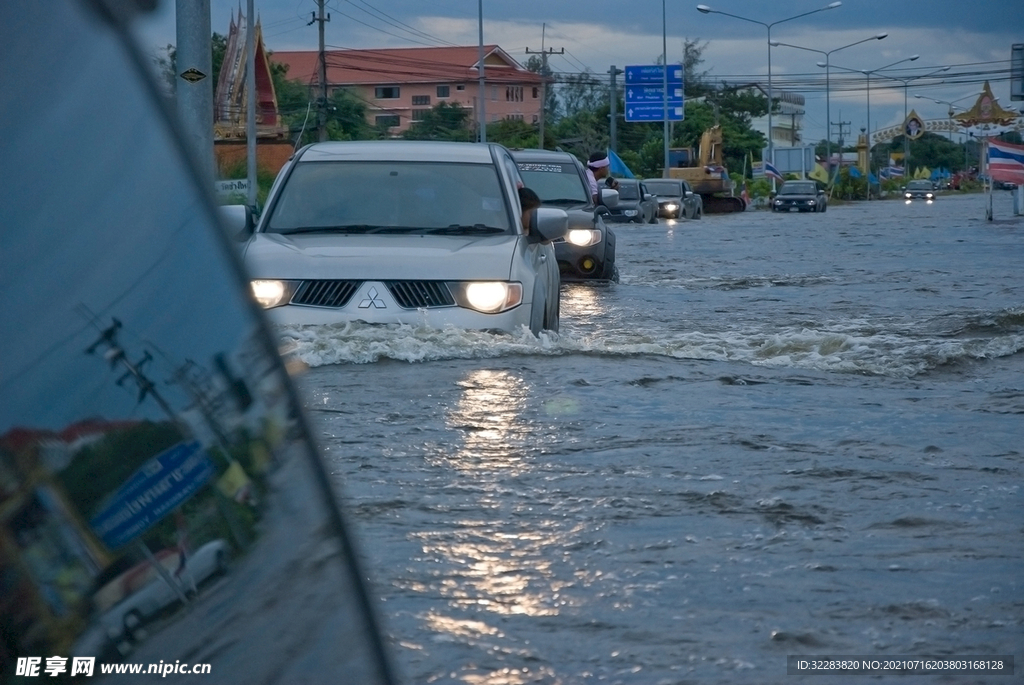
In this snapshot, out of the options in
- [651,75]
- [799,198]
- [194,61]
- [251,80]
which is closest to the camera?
[194,61]

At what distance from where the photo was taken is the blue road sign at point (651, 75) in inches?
2534

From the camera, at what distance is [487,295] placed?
7.80 metres

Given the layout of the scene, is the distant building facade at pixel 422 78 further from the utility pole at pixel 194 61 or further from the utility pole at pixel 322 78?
the utility pole at pixel 194 61

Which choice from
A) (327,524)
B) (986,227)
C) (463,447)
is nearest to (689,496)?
(463,447)

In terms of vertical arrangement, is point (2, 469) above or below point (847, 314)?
above

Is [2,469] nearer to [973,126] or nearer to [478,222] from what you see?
[478,222]

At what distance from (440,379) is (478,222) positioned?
1.13 meters

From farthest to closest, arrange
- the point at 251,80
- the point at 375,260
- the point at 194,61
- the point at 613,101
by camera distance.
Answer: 1. the point at 613,101
2. the point at 251,80
3. the point at 194,61
4. the point at 375,260

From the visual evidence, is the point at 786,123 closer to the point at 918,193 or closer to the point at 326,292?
the point at 918,193

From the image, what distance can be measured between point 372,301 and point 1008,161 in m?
28.7

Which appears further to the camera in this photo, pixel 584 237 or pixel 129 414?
pixel 584 237

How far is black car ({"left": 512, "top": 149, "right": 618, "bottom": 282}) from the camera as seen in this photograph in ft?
53.2

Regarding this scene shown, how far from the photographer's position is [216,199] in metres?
1.31

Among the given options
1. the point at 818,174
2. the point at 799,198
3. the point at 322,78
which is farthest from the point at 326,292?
the point at 818,174
